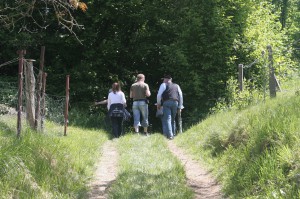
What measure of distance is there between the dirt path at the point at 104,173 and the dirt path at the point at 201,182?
1312mm

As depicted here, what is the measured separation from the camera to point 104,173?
745cm

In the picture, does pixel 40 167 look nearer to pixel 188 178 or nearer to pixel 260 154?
pixel 188 178

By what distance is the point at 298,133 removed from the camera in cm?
542

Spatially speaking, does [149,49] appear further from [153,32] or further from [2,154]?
[2,154]

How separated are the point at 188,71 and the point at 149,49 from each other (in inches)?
106

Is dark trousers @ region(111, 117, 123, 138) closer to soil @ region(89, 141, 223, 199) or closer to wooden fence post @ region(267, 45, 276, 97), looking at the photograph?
soil @ region(89, 141, 223, 199)

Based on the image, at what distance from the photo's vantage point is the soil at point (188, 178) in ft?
20.0

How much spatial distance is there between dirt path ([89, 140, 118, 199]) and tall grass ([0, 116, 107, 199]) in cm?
14

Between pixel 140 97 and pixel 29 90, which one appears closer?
pixel 29 90

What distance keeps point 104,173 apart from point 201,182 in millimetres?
1774

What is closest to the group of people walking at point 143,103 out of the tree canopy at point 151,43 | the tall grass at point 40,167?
the tree canopy at point 151,43

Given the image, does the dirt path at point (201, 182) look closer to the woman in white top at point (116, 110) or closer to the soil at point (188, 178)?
the soil at point (188, 178)

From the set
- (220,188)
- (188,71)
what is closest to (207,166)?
(220,188)

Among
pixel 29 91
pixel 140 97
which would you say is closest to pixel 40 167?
pixel 29 91
